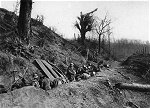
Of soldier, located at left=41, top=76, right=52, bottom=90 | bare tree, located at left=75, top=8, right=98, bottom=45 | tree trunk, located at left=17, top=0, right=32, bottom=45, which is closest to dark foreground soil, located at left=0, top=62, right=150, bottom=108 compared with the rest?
soldier, located at left=41, top=76, right=52, bottom=90

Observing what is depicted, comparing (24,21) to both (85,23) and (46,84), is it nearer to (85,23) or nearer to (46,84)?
(46,84)

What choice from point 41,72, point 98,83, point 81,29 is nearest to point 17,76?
point 41,72

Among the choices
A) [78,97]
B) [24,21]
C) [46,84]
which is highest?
[24,21]

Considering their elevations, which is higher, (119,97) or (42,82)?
(42,82)

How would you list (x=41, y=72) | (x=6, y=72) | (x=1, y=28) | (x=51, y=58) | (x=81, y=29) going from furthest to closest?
(x=81, y=29), (x=51, y=58), (x=1, y=28), (x=41, y=72), (x=6, y=72)

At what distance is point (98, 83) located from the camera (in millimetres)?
6816

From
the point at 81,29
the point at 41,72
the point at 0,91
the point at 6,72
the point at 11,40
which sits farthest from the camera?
the point at 81,29

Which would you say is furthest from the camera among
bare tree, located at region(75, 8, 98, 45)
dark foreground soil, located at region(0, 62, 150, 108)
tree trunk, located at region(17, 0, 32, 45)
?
bare tree, located at region(75, 8, 98, 45)

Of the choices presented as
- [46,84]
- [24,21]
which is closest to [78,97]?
[46,84]

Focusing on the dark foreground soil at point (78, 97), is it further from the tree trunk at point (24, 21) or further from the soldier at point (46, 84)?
the tree trunk at point (24, 21)

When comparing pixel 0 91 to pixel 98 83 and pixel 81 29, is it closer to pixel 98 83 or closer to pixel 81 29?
pixel 98 83

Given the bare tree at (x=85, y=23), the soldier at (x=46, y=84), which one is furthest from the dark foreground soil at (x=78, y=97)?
the bare tree at (x=85, y=23)

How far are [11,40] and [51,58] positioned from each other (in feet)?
8.88

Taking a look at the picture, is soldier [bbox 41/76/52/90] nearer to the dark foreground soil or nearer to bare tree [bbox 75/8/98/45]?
the dark foreground soil
